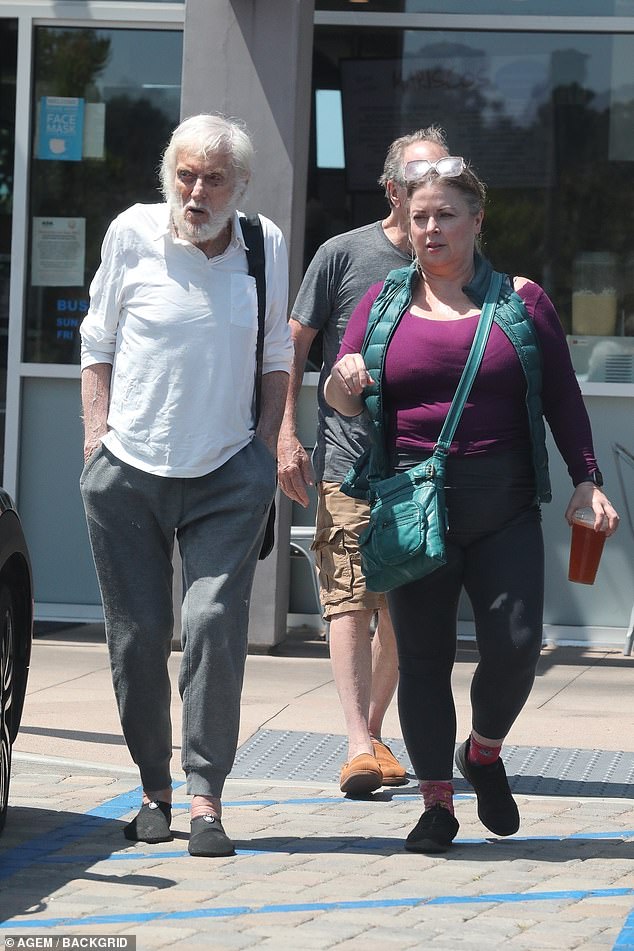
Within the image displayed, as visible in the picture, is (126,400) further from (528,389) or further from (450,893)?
(450,893)

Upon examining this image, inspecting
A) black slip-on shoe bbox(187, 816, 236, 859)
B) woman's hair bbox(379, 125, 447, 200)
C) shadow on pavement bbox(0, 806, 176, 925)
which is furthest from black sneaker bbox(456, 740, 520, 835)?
woman's hair bbox(379, 125, 447, 200)

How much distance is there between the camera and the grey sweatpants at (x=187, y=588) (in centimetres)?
468

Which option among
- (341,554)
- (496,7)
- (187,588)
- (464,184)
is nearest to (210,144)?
(464,184)

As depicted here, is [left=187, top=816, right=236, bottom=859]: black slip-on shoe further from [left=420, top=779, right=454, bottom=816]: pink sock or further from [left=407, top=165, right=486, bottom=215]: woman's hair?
[left=407, top=165, right=486, bottom=215]: woman's hair

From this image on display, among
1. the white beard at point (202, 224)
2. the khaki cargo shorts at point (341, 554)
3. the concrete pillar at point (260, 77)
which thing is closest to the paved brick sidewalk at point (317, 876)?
the khaki cargo shorts at point (341, 554)

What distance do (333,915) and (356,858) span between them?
1.95 ft

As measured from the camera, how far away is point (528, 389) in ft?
15.4

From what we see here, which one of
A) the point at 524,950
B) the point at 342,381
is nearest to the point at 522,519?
the point at 342,381

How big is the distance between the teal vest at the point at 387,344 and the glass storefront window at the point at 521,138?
4.40 m

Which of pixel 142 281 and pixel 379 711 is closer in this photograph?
pixel 142 281

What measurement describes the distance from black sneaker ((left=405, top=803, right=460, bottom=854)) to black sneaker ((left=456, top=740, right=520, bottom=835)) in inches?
4.3

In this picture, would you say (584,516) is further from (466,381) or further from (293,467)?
(293,467)

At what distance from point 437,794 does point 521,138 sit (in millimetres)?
5210

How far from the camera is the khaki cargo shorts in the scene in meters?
5.66
